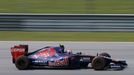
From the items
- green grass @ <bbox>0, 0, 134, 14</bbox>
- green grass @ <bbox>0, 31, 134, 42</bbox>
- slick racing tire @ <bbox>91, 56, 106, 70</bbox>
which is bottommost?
slick racing tire @ <bbox>91, 56, 106, 70</bbox>

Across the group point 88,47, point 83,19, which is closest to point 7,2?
point 83,19

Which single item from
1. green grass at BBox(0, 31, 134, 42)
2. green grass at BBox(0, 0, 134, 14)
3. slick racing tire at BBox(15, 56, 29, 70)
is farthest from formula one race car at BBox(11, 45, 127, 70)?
green grass at BBox(0, 0, 134, 14)

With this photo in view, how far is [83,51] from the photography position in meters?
13.4

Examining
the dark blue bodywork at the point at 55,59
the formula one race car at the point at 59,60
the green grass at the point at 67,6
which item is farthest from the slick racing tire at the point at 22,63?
the green grass at the point at 67,6

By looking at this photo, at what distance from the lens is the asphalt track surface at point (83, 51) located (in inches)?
375

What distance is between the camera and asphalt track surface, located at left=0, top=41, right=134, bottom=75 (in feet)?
31.2

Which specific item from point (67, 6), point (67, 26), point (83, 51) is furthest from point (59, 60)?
point (67, 6)

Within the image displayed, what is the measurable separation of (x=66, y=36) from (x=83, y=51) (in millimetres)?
3501

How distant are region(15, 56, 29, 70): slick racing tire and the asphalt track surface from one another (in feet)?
0.36

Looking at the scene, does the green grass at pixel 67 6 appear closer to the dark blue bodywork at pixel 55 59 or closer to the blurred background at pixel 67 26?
the blurred background at pixel 67 26

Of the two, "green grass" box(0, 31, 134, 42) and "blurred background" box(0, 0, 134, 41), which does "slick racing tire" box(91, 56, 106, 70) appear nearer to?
"green grass" box(0, 31, 134, 42)

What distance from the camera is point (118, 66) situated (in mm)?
9703

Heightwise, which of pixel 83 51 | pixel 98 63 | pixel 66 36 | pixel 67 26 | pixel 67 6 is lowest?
pixel 98 63

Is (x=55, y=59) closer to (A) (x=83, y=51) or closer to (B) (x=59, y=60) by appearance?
(B) (x=59, y=60)
